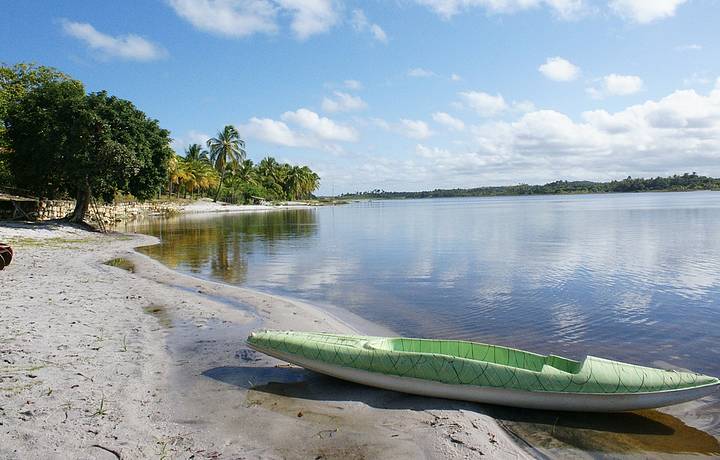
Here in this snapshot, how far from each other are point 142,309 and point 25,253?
446 inches

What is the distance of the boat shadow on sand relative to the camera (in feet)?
21.2

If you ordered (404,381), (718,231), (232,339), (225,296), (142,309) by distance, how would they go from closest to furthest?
(404,381) → (232,339) → (142,309) → (225,296) → (718,231)

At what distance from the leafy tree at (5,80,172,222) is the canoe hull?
28918 millimetres

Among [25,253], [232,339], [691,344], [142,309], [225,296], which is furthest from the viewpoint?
[25,253]

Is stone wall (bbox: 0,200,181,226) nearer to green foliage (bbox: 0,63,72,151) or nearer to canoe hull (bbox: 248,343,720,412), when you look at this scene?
green foliage (bbox: 0,63,72,151)

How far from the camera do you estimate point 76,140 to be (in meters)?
30.3

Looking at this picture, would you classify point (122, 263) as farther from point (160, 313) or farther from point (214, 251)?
point (160, 313)

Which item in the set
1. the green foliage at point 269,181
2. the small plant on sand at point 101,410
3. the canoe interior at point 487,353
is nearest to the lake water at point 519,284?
the canoe interior at point 487,353

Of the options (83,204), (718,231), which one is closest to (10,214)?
(83,204)

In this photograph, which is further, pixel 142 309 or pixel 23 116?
pixel 23 116

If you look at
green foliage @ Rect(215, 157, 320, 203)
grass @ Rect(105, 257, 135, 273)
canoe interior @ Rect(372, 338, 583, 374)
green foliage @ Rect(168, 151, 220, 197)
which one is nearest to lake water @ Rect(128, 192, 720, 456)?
grass @ Rect(105, 257, 135, 273)

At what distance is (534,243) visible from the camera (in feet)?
108

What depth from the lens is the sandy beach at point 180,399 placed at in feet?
18.3

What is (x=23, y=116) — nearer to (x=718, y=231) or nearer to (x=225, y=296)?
(x=225, y=296)
